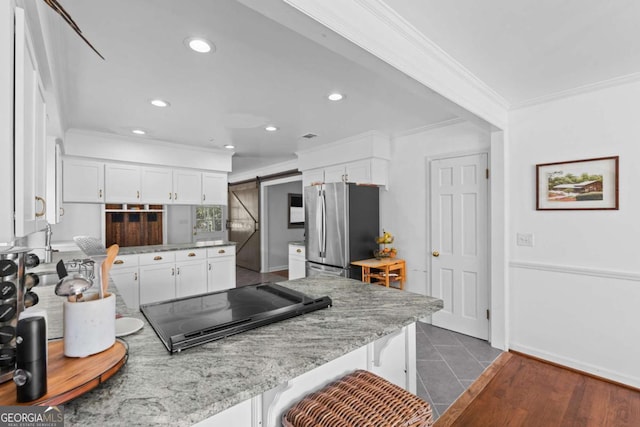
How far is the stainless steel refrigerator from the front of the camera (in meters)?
3.83

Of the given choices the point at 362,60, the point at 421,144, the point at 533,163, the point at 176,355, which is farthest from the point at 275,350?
the point at 421,144

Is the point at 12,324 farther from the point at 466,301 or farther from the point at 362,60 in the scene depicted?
the point at 466,301

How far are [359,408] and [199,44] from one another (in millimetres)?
2092

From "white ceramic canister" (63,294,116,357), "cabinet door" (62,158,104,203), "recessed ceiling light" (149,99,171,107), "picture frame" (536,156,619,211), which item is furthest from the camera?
"cabinet door" (62,158,104,203)

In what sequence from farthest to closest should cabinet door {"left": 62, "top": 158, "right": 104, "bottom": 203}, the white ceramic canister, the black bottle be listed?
1. cabinet door {"left": 62, "top": 158, "right": 104, "bottom": 203}
2. the white ceramic canister
3. the black bottle

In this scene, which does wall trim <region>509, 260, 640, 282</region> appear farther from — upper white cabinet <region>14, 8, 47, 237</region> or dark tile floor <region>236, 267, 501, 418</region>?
upper white cabinet <region>14, 8, 47, 237</region>

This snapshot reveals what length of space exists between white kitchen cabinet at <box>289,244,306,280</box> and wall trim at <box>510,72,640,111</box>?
3.54 metres

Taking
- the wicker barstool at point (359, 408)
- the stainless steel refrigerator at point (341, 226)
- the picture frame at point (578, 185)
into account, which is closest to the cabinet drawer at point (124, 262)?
the stainless steel refrigerator at point (341, 226)

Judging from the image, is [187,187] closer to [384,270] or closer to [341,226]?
[341,226]

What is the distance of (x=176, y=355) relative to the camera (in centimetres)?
105

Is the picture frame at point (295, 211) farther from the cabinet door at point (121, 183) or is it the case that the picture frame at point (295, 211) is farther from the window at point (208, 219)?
the cabinet door at point (121, 183)

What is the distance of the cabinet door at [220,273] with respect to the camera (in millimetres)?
4660

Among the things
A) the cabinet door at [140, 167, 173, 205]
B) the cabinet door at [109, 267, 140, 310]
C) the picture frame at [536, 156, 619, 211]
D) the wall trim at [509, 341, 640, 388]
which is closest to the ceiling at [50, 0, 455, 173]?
the cabinet door at [140, 167, 173, 205]

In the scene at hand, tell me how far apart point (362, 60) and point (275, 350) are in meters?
1.43
